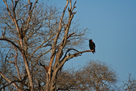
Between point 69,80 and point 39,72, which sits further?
point 69,80

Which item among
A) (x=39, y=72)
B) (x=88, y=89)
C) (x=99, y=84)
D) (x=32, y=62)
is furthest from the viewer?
(x=99, y=84)

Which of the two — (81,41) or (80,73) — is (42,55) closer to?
(81,41)

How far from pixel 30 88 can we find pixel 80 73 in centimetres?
1092

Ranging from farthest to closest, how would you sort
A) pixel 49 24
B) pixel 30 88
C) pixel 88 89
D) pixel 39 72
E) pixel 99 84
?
pixel 99 84 < pixel 88 89 < pixel 39 72 < pixel 49 24 < pixel 30 88

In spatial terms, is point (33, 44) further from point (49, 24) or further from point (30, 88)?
point (30, 88)

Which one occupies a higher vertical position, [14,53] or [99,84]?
[14,53]

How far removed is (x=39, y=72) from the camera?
17375mm

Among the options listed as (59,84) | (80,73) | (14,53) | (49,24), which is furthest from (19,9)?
(80,73)

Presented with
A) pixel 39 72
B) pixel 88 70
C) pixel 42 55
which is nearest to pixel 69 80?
pixel 39 72

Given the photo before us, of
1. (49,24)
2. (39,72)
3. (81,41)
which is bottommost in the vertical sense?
(39,72)

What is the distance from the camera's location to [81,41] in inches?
594

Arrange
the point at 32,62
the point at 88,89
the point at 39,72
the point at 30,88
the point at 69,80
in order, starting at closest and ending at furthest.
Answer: the point at 30,88, the point at 32,62, the point at 39,72, the point at 69,80, the point at 88,89

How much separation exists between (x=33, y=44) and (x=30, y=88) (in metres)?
3.80

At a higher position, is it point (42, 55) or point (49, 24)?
point (49, 24)
